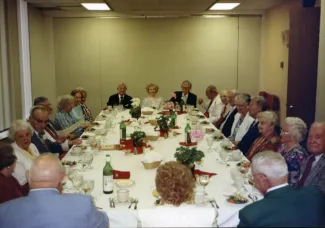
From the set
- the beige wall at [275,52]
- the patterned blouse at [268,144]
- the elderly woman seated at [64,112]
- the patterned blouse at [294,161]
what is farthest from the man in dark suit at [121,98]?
the patterned blouse at [294,161]

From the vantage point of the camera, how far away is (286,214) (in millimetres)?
2135

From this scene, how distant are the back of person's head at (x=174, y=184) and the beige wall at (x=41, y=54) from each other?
7.44 meters

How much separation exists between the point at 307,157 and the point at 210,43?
24.4 ft

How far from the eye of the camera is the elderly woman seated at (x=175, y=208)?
207 centimetres

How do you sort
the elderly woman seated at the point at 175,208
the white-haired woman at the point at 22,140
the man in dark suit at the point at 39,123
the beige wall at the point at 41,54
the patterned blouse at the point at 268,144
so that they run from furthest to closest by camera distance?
Result: the beige wall at the point at 41,54
the man in dark suit at the point at 39,123
the patterned blouse at the point at 268,144
the white-haired woman at the point at 22,140
the elderly woman seated at the point at 175,208

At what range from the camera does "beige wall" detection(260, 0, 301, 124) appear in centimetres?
881

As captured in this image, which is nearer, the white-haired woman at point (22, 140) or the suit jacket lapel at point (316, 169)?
the suit jacket lapel at point (316, 169)

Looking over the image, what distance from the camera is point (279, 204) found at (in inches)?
85.7

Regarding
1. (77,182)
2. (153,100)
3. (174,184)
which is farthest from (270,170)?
(153,100)

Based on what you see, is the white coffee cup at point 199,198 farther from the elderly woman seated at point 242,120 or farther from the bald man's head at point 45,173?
the elderly woman seated at point 242,120

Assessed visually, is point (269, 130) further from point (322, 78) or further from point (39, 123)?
point (39, 123)

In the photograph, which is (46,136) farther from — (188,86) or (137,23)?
(137,23)

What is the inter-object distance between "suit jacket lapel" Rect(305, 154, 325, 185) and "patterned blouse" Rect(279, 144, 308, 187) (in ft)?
0.69

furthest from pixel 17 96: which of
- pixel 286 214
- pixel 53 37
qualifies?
pixel 286 214
